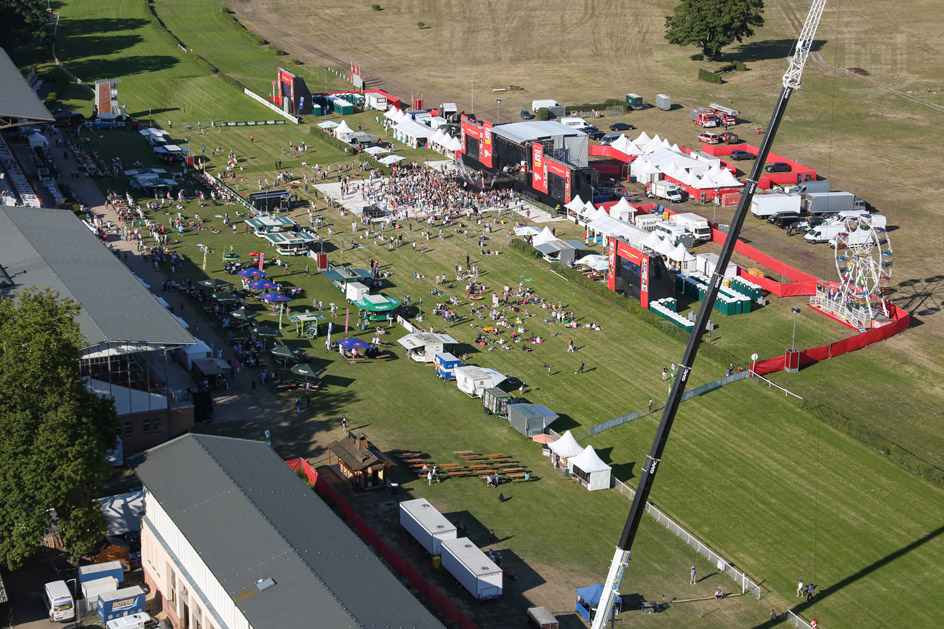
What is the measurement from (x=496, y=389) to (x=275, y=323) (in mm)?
18489

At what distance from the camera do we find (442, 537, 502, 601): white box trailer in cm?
4588

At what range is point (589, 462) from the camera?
55.4 meters

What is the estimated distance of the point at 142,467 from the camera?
47531mm

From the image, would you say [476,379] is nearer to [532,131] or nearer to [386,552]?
[386,552]

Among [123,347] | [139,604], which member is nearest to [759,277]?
[123,347]

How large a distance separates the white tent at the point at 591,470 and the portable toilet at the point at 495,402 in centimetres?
732

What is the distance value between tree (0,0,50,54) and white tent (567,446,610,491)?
382 feet

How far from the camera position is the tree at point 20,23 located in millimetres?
142500

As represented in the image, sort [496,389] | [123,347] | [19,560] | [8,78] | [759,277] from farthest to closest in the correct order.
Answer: [8,78] < [759,277] < [496,389] < [123,347] < [19,560]

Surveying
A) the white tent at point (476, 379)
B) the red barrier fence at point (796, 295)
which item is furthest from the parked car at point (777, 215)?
the white tent at point (476, 379)

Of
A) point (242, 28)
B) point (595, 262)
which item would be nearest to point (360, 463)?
point (595, 262)

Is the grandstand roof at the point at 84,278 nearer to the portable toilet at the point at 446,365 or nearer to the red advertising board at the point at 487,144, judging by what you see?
the portable toilet at the point at 446,365

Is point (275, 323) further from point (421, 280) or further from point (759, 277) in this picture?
point (759, 277)

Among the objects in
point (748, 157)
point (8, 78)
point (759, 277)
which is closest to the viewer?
point (759, 277)
